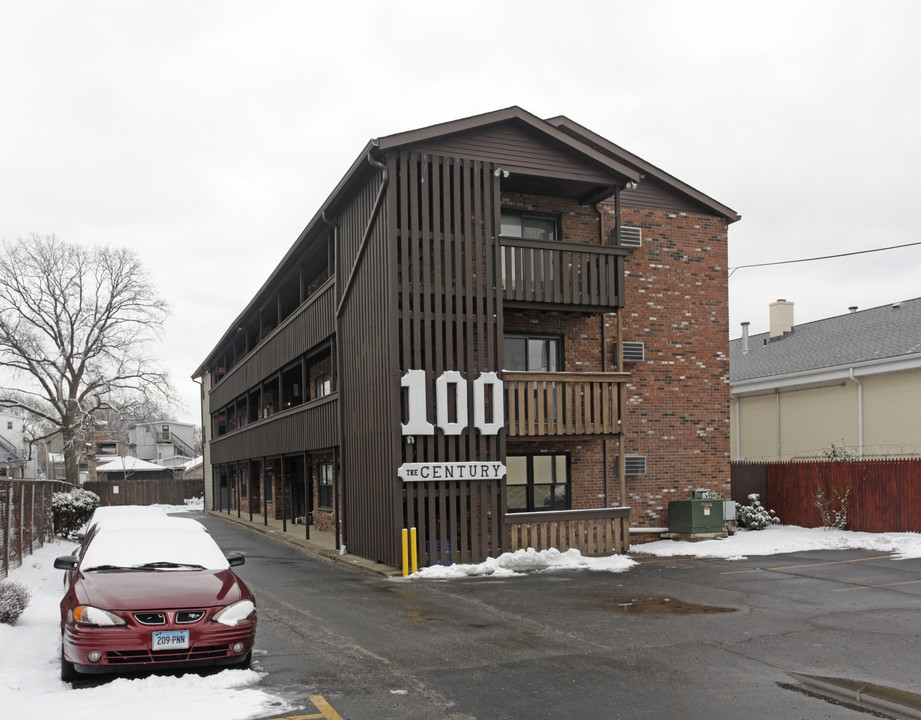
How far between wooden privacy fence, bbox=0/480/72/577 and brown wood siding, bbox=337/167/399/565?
21.2 feet

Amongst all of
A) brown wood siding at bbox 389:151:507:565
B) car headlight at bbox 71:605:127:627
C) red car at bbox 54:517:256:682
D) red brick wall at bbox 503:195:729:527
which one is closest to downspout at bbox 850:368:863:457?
red brick wall at bbox 503:195:729:527

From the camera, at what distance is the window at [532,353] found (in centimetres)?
1939

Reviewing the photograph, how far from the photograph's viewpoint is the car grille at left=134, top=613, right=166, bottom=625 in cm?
Answer: 761

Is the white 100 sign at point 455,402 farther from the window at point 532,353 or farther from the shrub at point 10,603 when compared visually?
the shrub at point 10,603

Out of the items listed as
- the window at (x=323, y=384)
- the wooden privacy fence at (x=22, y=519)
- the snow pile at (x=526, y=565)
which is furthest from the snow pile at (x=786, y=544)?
the window at (x=323, y=384)

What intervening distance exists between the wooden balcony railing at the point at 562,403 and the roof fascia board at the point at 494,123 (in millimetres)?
4635

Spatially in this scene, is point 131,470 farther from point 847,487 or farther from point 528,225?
point 847,487

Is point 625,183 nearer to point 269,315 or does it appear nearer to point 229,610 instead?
point 229,610

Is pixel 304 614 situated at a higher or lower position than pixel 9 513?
lower

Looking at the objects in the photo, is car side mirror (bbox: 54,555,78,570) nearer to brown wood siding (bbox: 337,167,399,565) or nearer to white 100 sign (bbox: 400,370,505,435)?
brown wood siding (bbox: 337,167,399,565)

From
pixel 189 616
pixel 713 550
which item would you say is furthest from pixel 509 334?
pixel 189 616

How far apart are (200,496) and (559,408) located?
165 feet

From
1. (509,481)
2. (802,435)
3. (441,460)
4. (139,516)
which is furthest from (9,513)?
(802,435)

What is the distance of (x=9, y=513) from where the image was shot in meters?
13.8
